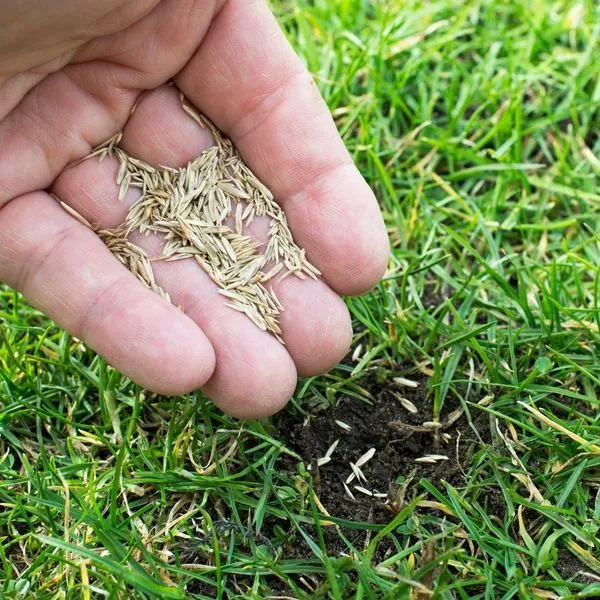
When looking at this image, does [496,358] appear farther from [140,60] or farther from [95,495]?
[140,60]

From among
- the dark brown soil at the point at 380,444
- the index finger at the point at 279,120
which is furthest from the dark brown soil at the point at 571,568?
the index finger at the point at 279,120

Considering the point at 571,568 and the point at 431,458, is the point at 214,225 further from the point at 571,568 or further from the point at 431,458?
the point at 571,568

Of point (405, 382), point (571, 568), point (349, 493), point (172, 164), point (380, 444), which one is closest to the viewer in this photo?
point (571, 568)

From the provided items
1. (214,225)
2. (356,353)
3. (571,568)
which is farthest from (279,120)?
(571,568)

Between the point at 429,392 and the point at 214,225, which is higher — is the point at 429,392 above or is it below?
below

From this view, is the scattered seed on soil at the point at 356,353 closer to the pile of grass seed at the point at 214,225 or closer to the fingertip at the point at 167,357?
the pile of grass seed at the point at 214,225

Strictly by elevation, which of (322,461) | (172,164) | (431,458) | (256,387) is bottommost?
(431,458)

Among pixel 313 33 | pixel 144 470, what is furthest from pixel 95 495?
pixel 313 33
